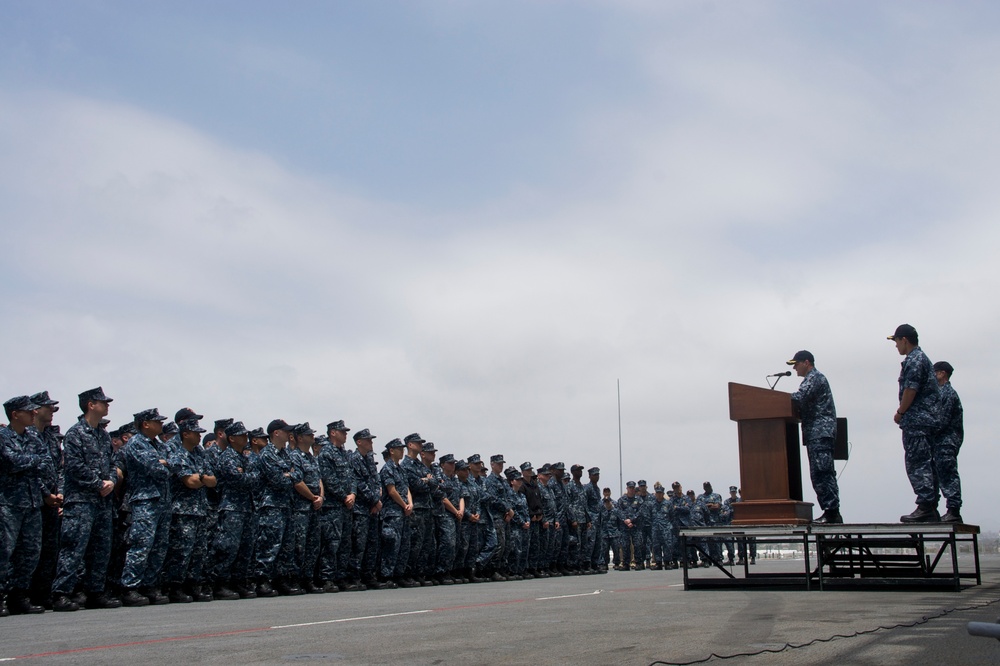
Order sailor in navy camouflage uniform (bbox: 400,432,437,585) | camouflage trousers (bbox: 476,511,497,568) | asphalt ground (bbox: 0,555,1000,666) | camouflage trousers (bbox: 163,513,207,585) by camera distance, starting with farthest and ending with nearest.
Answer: camouflage trousers (bbox: 476,511,497,568) → sailor in navy camouflage uniform (bbox: 400,432,437,585) → camouflage trousers (bbox: 163,513,207,585) → asphalt ground (bbox: 0,555,1000,666)

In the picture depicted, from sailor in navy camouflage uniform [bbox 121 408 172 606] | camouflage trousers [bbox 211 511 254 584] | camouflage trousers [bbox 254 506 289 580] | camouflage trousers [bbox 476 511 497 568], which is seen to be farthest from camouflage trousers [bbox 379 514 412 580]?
sailor in navy camouflage uniform [bbox 121 408 172 606]

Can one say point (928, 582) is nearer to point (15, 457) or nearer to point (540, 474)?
point (15, 457)

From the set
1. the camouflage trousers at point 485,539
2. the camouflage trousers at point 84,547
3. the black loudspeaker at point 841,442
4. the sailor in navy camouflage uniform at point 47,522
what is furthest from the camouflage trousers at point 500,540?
the sailor in navy camouflage uniform at point 47,522

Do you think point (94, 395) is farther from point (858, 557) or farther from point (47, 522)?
point (858, 557)

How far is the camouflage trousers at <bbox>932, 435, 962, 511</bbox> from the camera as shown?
9.52 meters

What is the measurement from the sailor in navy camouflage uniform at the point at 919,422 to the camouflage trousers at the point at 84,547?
765cm

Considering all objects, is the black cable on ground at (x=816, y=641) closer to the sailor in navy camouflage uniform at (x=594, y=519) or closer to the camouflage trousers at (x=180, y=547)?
the camouflage trousers at (x=180, y=547)

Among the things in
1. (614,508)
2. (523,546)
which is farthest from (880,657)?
(614,508)

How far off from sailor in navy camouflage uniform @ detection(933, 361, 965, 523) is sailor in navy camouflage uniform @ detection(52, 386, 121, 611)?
7946mm

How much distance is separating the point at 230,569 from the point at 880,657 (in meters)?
8.23

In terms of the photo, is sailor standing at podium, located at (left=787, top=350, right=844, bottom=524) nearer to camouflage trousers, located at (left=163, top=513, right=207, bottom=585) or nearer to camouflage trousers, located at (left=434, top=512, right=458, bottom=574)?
camouflage trousers, located at (left=434, top=512, right=458, bottom=574)

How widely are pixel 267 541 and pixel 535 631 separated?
19.8ft

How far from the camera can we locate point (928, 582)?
9578 millimetres

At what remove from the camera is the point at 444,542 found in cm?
1456
